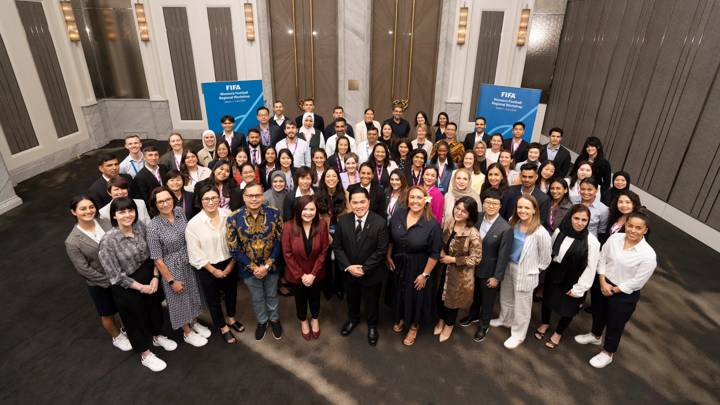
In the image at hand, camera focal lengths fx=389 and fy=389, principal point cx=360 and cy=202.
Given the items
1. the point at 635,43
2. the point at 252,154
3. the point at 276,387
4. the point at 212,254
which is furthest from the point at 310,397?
the point at 635,43

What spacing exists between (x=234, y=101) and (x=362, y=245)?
17.0 feet

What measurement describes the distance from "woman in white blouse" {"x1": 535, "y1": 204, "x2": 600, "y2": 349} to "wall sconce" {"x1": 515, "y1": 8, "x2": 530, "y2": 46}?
7419 mm

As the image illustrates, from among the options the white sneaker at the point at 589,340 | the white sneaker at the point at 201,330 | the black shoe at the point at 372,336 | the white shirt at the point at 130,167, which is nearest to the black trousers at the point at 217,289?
the white sneaker at the point at 201,330

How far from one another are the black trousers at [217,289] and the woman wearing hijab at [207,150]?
2.21m

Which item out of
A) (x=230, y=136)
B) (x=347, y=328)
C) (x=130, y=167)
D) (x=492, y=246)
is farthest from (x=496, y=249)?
(x=130, y=167)

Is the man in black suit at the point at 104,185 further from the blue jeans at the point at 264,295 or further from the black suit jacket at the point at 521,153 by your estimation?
the black suit jacket at the point at 521,153

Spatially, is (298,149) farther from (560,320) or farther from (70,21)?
(70,21)

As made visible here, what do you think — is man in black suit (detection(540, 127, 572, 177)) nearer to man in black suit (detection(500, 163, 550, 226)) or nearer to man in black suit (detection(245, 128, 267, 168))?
man in black suit (detection(500, 163, 550, 226))

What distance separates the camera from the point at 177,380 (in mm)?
3457

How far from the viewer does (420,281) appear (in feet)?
11.7

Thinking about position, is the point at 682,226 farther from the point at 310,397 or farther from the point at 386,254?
the point at 310,397

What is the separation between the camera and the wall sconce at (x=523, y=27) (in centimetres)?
915

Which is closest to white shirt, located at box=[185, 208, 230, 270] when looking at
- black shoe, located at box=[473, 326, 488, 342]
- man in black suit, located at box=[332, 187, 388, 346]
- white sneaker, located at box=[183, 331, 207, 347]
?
white sneaker, located at box=[183, 331, 207, 347]

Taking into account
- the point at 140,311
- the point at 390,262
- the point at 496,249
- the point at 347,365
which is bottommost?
the point at 347,365
